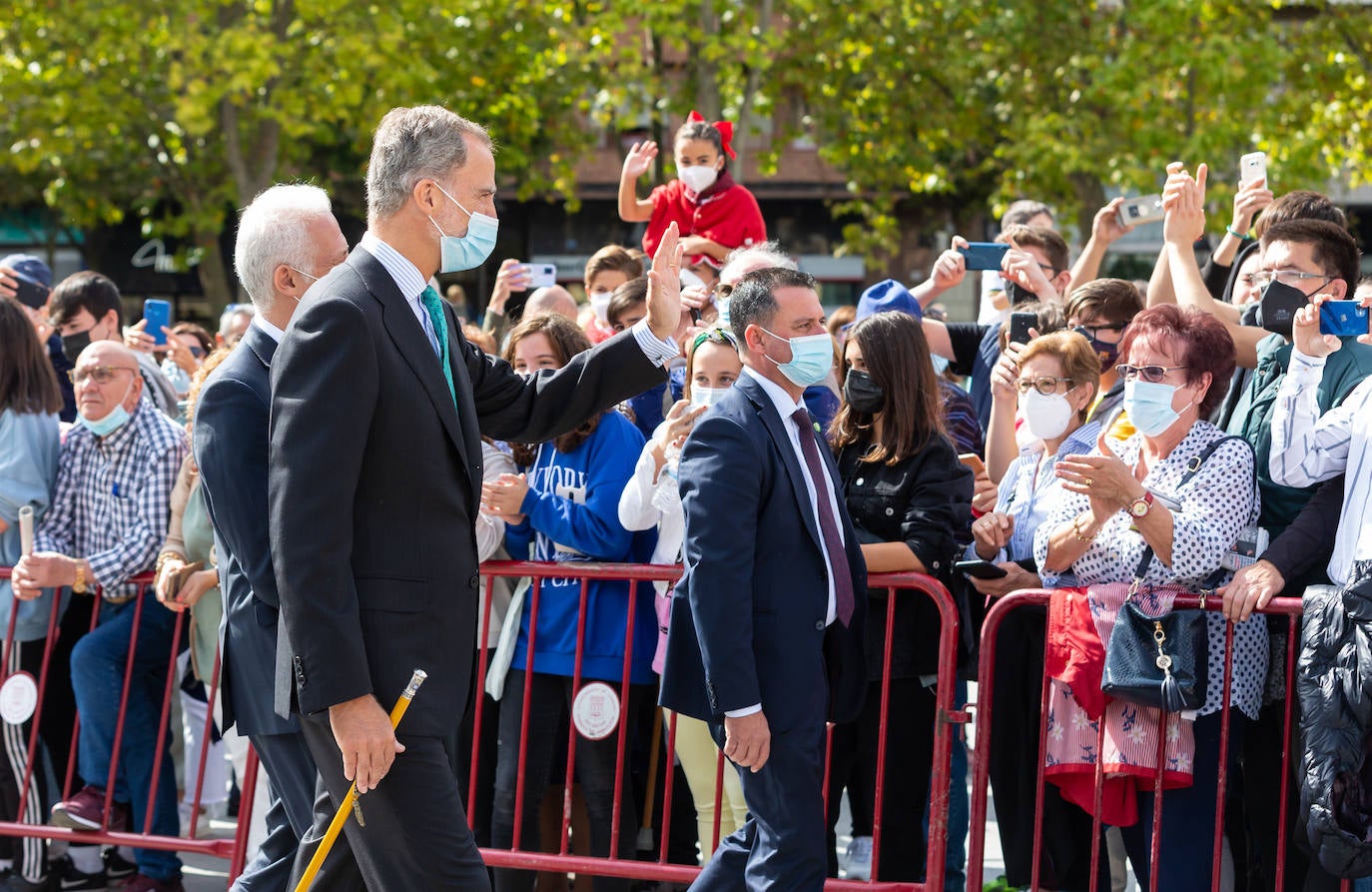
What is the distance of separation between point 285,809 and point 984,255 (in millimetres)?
3901

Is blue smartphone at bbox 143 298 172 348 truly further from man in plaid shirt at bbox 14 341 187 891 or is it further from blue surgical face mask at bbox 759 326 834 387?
blue surgical face mask at bbox 759 326 834 387

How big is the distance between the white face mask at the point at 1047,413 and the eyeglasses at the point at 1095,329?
61cm

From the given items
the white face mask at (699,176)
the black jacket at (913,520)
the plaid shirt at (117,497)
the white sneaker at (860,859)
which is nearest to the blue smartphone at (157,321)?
the plaid shirt at (117,497)

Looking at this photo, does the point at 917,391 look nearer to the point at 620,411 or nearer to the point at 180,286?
the point at 620,411

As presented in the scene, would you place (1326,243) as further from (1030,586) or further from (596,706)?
(596,706)

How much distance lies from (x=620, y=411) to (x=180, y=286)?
27.1 meters

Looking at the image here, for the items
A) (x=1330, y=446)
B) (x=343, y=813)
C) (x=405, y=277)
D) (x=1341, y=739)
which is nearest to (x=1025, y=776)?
(x=1341, y=739)

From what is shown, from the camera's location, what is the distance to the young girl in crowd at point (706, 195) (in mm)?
8203

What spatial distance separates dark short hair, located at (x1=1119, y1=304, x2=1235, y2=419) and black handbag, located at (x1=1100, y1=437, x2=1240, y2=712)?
748 mm

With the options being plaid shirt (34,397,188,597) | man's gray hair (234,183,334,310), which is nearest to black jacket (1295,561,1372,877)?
man's gray hair (234,183,334,310)

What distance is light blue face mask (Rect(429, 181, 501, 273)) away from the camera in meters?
3.64

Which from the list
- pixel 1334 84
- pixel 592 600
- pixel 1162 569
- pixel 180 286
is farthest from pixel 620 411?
pixel 180 286

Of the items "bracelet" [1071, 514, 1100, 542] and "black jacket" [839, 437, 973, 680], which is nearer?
"bracelet" [1071, 514, 1100, 542]

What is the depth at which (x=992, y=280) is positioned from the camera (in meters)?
7.48
